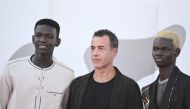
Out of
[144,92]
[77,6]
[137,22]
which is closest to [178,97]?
[144,92]

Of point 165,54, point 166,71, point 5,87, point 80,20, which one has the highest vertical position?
point 80,20

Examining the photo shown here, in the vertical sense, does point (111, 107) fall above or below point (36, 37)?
below

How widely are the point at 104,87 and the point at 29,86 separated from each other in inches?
20.4

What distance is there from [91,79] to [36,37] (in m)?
0.49

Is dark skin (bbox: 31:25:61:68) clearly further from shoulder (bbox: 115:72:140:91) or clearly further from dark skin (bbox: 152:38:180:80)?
dark skin (bbox: 152:38:180:80)

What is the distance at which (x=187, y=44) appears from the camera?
357 centimetres

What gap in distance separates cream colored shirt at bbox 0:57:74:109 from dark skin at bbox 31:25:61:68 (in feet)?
0.15

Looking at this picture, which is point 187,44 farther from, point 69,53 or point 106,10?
point 69,53

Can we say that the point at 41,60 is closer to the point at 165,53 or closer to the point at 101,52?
the point at 101,52

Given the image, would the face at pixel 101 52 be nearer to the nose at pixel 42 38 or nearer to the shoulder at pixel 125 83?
the shoulder at pixel 125 83

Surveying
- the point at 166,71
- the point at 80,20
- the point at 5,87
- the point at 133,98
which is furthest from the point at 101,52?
the point at 80,20

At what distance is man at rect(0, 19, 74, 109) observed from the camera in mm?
2527

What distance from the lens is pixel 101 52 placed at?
2.55 m

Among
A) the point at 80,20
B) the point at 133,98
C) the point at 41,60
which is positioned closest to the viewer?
the point at 133,98
